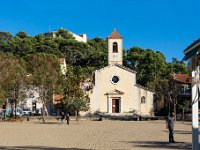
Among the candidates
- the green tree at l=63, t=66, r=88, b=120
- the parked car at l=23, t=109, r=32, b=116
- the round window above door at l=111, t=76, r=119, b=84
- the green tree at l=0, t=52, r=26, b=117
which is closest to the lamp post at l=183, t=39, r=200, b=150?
the green tree at l=63, t=66, r=88, b=120

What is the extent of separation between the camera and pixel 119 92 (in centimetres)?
6719

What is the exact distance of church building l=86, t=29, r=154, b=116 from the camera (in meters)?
67.2

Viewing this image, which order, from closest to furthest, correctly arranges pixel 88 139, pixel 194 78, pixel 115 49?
pixel 194 78
pixel 88 139
pixel 115 49

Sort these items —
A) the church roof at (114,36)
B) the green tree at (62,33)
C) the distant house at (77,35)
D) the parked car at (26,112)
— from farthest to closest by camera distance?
1. the distant house at (77,35)
2. the green tree at (62,33)
3. the parked car at (26,112)
4. the church roof at (114,36)

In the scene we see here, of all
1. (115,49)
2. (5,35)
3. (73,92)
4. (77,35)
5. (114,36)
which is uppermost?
(77,35)

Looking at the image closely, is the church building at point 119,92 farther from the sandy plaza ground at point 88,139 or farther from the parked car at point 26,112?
the sandy plaza ground at point 88,139

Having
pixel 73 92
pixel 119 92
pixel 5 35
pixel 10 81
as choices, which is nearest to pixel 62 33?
pixel 5 35

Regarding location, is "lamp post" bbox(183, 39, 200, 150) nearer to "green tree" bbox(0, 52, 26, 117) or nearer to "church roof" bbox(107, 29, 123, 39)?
"green tree" bbox(0, 52, 26, 117)

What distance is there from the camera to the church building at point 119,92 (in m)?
67.2

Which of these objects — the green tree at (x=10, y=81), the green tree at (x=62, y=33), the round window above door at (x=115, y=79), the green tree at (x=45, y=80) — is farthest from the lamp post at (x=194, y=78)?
the green tree at (x=62, y=33)

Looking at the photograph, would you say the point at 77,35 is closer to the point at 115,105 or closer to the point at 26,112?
the point at 26,112

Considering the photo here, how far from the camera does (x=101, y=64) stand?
95.8 meters

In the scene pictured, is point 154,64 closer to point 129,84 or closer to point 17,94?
point 129,84

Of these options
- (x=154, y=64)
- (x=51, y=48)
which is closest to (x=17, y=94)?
(x=154, y=64)
